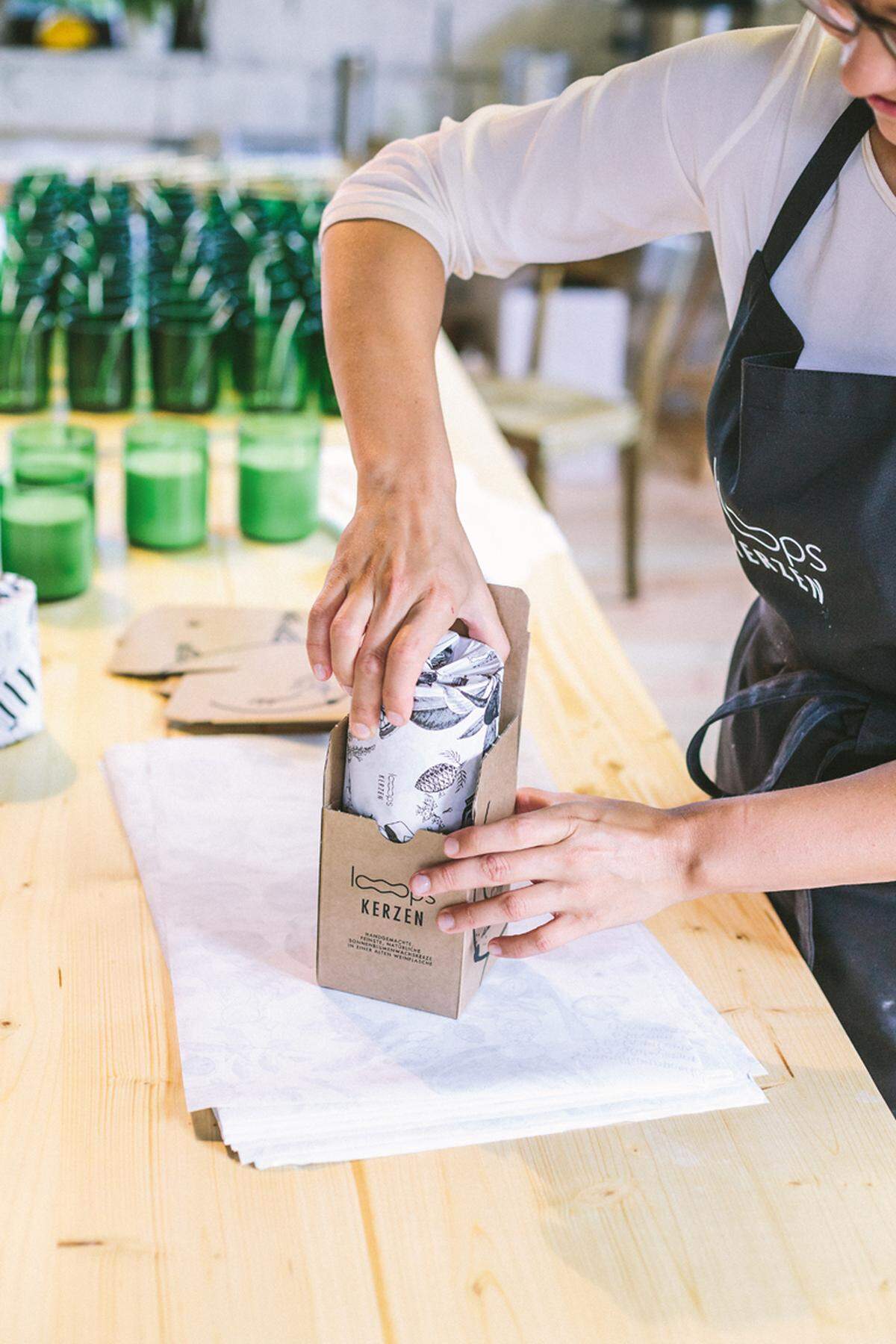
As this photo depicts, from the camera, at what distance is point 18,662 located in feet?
3.56

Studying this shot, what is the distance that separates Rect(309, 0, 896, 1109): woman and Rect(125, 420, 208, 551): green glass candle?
1.36 feet

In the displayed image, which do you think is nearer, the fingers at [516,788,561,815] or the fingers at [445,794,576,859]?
the fingers at [445,794,576,859]

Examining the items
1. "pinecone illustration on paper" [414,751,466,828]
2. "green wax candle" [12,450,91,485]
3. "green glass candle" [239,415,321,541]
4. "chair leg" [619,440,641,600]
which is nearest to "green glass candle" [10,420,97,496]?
"green wax candle" [12,450,91,485]

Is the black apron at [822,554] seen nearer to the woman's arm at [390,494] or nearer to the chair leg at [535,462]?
the woman's arm at [390,494]

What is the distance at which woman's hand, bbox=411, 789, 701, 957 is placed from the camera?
2.62 ft

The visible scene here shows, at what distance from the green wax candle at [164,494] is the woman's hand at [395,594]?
59cm

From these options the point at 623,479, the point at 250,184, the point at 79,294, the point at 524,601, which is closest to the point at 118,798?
the point at 524,601

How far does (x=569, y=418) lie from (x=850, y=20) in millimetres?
2599

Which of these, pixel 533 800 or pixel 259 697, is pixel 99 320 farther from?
pixel 533 800

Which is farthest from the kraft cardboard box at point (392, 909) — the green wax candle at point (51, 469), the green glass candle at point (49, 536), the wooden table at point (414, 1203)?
the green wax candle at point (51, 469)

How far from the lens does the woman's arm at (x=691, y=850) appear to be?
0.84m

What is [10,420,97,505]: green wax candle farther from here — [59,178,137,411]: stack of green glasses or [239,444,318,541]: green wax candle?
[59,178,137,411]: stack of green glasses

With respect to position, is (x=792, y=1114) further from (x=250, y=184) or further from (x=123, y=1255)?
(x=250, y=184)

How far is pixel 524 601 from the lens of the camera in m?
0.94
